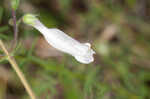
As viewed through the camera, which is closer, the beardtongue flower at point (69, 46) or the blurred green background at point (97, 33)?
the beardtongue flower at point (69, 46)

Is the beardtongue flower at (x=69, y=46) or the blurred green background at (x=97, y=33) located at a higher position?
the blurred green background at (x=97, y=33)

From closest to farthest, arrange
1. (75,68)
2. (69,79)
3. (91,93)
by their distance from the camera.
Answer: (91,93) → (69,79) → (75,68)

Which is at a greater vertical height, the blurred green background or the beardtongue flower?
the blurred green background

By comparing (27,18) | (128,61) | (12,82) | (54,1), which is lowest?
(27,18)

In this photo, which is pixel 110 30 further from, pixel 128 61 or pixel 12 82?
pixel 12 82

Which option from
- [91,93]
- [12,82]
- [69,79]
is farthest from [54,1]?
[91,93]

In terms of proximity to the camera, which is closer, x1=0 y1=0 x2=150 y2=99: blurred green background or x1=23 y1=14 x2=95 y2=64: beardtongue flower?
x1=23 y1=14 x2=95 y2=64: beardtongue flower

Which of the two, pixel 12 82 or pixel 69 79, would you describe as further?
pixel 12 82

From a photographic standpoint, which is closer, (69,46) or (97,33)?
(69,46)

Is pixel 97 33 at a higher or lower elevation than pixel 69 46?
higher

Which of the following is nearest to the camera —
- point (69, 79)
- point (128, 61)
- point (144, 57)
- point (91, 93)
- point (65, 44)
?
point (65, 44)

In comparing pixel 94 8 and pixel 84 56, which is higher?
pixel 94 8
